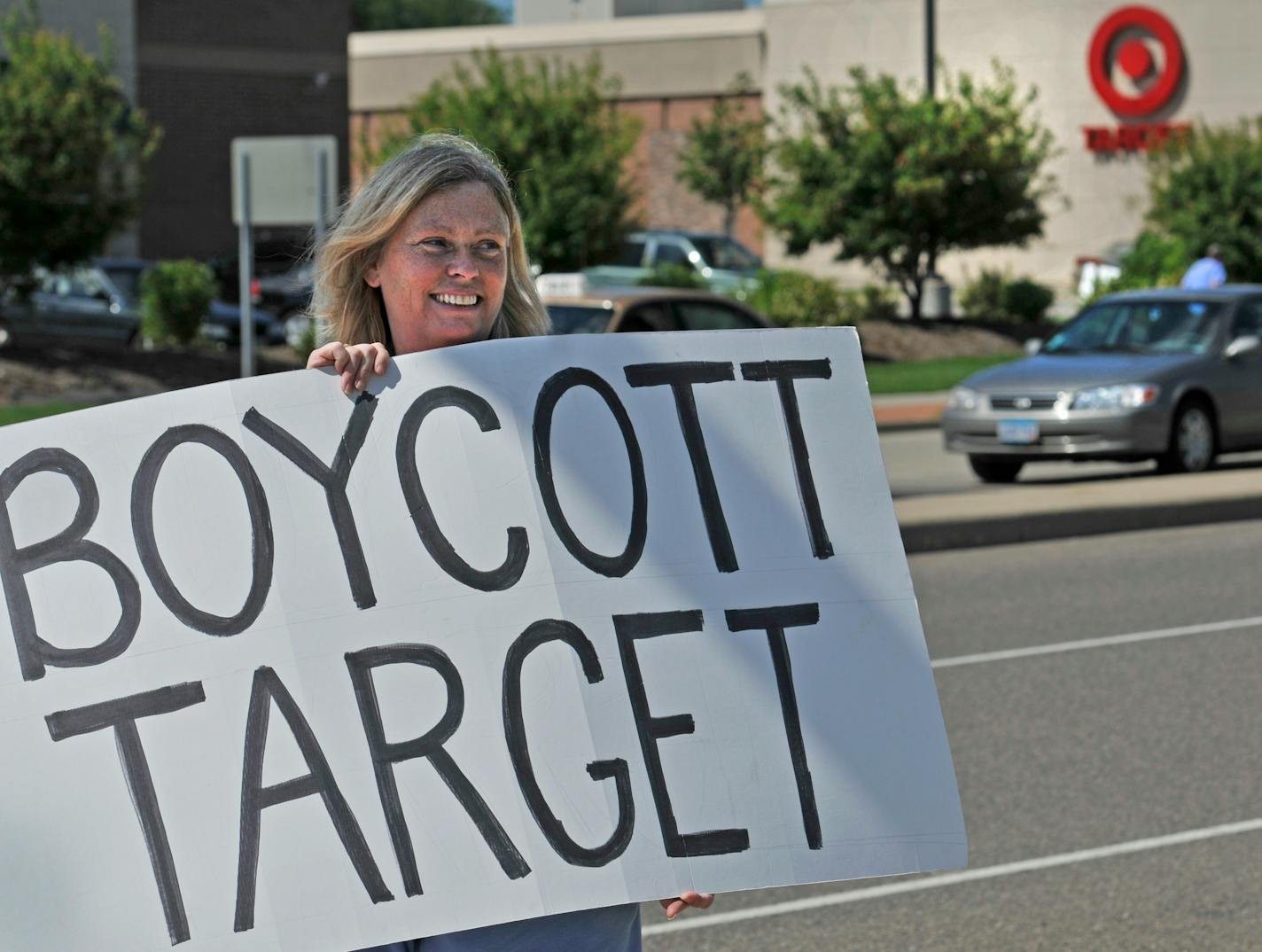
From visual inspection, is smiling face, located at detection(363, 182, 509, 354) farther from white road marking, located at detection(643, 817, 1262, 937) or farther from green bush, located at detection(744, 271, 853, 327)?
green bush, located at detection(744, 271, 853, 327)

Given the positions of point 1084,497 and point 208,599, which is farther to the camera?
point 1084,497

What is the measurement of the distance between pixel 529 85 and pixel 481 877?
81.9 feet

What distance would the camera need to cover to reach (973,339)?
92.4ft

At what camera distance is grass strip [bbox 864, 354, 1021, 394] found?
23.5 meters

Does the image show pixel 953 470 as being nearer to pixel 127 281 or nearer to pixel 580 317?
pixel 580 317

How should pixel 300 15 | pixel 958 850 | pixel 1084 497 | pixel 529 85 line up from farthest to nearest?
1. pixel 300 15
2. pixel 529 85
3. pixel 1084 497
4. pixel 958 850

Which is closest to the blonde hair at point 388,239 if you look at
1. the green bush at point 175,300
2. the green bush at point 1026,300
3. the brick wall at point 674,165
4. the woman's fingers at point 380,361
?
the woman's fingers at point 380,361

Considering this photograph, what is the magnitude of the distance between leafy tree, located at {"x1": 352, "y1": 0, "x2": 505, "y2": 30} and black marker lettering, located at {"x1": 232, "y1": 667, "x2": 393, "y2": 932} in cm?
10470

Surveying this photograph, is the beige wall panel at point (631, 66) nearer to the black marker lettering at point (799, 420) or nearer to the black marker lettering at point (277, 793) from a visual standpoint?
the black marker lettering at point (799, 420)

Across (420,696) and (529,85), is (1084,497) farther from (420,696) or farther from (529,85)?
(529,85)

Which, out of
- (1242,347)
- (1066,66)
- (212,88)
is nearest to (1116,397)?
(1242,347)

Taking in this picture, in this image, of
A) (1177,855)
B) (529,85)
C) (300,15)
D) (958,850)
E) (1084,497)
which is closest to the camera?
(958,850)

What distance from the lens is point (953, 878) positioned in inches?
214

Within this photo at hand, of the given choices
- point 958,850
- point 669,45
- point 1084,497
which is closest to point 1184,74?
point 669,45
